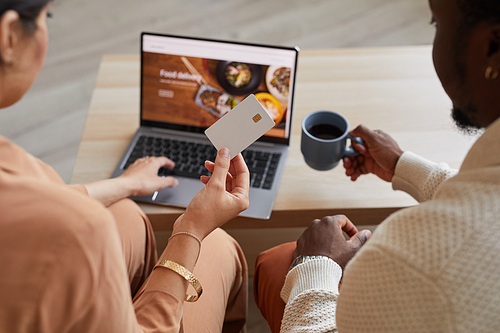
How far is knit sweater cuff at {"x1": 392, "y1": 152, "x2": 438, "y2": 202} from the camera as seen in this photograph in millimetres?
1093

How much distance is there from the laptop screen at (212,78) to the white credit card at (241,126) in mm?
282

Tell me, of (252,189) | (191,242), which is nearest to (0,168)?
(191,242)

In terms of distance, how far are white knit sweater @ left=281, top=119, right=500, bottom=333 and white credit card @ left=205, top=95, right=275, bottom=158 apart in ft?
1.32

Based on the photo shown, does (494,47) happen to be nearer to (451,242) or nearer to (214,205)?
(451,242)

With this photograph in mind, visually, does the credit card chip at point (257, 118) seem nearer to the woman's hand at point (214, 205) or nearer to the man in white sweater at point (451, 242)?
the woman's hand at point (214, 205)

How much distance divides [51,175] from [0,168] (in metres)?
0.21

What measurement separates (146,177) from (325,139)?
19.0 inches

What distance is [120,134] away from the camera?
1330 millimetres

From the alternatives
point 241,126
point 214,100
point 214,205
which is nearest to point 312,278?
point 214,205

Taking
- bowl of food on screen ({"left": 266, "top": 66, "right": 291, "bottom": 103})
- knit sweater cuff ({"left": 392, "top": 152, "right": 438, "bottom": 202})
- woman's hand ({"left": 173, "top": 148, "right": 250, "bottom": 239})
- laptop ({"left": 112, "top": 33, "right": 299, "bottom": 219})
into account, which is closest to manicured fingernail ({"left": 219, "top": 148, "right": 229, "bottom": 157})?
woman's hand ({"left": 173, "top": 148, "right": 250, "bottom": 239})

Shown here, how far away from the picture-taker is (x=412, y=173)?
111cm

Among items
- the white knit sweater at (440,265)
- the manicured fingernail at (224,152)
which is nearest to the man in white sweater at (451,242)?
the white knit sweater at (440,265)

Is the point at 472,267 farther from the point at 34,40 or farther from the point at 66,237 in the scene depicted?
the point at 34,40

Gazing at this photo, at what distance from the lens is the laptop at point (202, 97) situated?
1.21 metres
